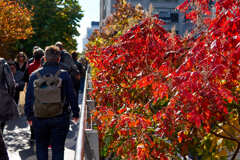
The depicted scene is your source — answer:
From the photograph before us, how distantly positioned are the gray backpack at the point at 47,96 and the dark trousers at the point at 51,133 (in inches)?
4.1

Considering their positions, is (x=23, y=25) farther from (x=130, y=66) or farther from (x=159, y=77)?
(x=159, y=77)

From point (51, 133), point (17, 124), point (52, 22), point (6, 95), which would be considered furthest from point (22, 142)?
point (52, 22)

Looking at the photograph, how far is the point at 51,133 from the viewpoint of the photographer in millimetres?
5051

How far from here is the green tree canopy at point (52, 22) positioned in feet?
105

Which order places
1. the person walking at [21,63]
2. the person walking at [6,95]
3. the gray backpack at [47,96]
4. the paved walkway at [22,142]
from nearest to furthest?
the gray backpack at [47,96], the person walking at [6,95], the paved walkway at [22,142], the person walking at [21,63]

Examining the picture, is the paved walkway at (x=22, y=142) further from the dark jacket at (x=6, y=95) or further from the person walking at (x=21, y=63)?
the person walking at (x=21, y=63)

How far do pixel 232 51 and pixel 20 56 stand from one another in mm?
8791

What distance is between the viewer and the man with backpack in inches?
192

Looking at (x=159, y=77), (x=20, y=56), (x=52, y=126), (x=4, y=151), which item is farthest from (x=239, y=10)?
(x=20, y=56)

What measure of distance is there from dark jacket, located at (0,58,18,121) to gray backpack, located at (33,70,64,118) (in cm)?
143

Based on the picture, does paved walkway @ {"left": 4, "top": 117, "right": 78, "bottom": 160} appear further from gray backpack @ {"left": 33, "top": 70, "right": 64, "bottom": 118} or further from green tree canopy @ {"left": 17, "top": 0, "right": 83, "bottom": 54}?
green tree canopy @ {"left": 17, "top": 0, "right": 83, "bottom": 54}

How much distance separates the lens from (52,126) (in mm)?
4980

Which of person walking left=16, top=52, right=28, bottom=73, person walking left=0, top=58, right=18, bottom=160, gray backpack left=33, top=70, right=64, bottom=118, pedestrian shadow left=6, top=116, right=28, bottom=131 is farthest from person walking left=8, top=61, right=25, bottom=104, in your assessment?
gray backpack left=33, top=70, right=64, bottom=118

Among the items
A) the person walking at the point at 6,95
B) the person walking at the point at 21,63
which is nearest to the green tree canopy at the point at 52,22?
the person walking at the point at 21,63
